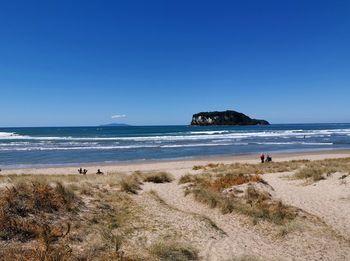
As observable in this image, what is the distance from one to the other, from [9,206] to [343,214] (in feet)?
32.2

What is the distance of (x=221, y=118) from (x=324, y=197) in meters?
165

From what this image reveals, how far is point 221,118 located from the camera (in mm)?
177750

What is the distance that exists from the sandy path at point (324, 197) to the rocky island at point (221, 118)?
6288 inches

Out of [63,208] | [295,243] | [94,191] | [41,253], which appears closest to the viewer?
[41,253]

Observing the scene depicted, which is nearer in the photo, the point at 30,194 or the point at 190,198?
the point at 30,194

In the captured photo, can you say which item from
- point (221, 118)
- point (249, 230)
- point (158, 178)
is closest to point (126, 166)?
point (158, 178)

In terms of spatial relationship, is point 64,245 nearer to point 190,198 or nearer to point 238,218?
point 238,218

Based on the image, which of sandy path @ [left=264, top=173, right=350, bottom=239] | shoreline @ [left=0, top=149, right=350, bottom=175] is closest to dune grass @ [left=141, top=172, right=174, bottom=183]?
sandy path @ [left=264, top=173, right=350, bottom=239]

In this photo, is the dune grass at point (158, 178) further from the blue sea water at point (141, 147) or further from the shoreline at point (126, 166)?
the blue sea water at point (141, 147)

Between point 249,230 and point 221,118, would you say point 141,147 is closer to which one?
point 249,230

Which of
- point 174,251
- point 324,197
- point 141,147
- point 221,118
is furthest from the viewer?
point 221,118

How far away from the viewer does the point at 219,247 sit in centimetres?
790

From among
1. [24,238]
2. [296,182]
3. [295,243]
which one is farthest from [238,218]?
[296,182]

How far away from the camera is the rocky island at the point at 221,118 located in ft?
581
